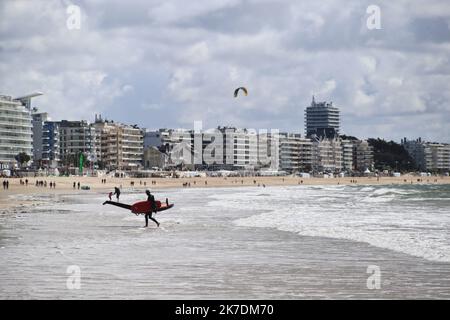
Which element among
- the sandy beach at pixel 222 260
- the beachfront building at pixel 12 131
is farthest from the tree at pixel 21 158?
the sandy beach at pixel 222 260

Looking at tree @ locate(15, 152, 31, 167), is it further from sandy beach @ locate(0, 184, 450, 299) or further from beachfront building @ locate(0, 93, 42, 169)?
sandy beach @ locate(0, 184, 450, 299)

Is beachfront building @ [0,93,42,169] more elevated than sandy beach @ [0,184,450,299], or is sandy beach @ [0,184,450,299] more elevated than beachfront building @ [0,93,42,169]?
beachfront building @ [0,93,42,169]

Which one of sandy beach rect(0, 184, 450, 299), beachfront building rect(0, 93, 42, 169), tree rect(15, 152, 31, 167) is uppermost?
beachfront building rect(0, 93, 42, 169)

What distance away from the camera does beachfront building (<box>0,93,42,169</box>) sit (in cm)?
17038

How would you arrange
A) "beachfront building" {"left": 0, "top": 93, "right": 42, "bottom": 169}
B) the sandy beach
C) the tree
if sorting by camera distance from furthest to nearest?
the tree
"beachfront building" {"left": 0, "top": 93, "right": 42, "bottom": 169}
the sandy beach

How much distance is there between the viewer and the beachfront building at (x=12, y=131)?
559 feet

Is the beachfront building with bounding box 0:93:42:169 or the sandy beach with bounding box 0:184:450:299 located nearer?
the sandy beach with bounding box 0:184:450:299

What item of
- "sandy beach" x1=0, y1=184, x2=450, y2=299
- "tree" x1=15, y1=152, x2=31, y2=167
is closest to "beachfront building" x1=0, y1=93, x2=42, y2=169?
"tree" x1=15, y1=152, x2=31, y2=167

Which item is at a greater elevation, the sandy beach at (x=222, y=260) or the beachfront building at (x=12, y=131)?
the beachfront building at (x=12, y=131)

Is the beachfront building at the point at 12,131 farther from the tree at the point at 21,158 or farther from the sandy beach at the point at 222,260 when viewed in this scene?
the sandy beach at the point at 222,260

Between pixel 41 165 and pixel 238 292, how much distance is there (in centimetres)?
18497

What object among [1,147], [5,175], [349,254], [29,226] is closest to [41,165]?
[1,147]

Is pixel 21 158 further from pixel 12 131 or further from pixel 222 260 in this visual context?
pixel 222 260
